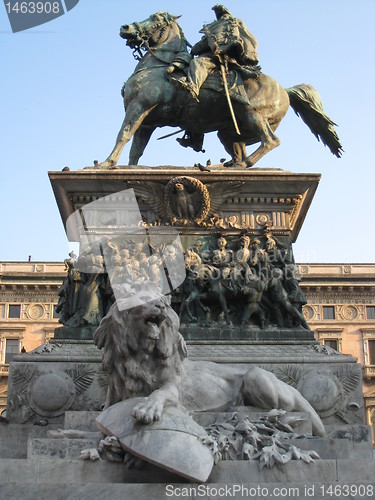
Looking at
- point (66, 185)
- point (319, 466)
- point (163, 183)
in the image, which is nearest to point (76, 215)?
point (66, 185)

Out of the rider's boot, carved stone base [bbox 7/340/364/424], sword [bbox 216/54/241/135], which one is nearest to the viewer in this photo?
carved stone base [bbox 7/340/364/424]

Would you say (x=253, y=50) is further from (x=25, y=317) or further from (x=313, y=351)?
(x=25, y=317)

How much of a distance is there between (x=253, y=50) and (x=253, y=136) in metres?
1.47

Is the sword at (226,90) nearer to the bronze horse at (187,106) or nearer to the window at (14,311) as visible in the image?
the bronze horse at (187,106)

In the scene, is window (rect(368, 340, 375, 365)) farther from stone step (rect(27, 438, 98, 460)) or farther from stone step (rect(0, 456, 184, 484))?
stone step (rect(0, 456, 184, 484))

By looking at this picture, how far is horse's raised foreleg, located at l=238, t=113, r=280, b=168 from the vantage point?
13.7 m

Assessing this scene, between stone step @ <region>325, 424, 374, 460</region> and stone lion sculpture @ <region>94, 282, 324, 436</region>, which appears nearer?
stone lion sculpture @ <region>94, 282, 324, 436</region>

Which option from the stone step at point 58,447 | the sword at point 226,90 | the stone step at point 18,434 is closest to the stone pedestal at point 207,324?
the stone step at point 18,434

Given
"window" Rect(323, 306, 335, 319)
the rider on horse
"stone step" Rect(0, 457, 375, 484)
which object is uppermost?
"window" Rect(323, 306, 335, 319)

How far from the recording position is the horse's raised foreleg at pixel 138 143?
14.8 metres

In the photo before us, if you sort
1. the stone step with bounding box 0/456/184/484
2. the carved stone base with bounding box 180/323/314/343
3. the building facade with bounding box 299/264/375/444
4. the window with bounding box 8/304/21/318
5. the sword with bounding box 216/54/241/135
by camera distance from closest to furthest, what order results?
the stone step with bounding box 0/456/184/484 < the carved stone base with bounding box 180/323/314/343 < the sword with bounding box 216/54/241/135 < the window with bounding box 8/304/21/318 < the building facade with bounding box 299/264/375/444

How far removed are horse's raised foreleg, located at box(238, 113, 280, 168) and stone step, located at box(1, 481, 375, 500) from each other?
7.42 meters

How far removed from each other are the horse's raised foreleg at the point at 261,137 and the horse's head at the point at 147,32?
220 cm

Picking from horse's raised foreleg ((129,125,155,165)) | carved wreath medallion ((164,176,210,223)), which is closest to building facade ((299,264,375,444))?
horse's raised foreleg ((129,125,155,165))
